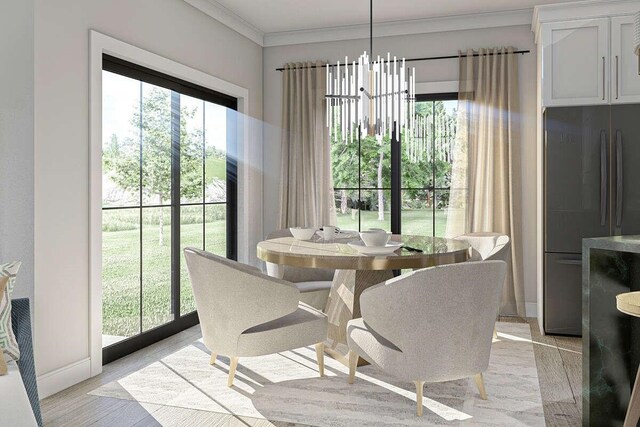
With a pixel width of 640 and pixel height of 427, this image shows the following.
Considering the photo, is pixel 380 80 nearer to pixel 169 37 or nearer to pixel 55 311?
pixel 169 37

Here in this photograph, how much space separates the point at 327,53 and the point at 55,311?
363cm

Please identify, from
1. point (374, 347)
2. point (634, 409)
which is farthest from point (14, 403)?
point (634, 409)

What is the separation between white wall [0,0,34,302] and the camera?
290 centimetres

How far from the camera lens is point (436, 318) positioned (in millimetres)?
2541

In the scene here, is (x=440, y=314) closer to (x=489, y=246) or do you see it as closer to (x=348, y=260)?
(x=348, y=260)

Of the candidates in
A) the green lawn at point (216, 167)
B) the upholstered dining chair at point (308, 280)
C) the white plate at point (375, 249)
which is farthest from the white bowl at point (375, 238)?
the green lawn at point (216, 167)

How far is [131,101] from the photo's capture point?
12.6ft

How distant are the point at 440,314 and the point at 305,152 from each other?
3209mm

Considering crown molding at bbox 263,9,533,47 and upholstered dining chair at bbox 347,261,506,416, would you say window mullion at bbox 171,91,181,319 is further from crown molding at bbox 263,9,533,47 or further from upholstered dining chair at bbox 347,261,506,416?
upholstered dining chair at bbox 347,261,506,416

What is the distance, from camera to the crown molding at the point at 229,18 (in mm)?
4512

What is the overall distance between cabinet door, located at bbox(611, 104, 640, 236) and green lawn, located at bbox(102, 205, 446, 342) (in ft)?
11.0

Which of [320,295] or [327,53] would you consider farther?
[327,53]

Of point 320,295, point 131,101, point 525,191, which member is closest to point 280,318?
point 320,295

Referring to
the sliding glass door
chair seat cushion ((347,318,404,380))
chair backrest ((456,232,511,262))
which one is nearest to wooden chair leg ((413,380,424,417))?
chair seat cushion ((347,318,404,380))
